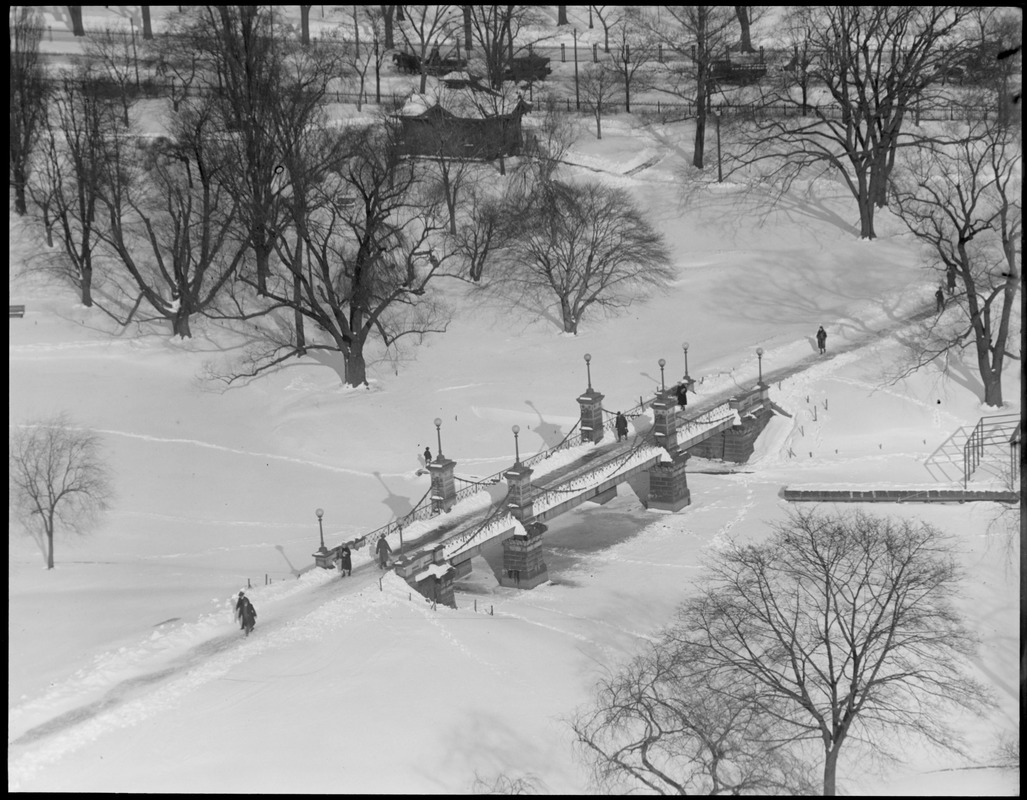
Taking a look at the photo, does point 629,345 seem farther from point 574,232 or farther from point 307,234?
point 307,234

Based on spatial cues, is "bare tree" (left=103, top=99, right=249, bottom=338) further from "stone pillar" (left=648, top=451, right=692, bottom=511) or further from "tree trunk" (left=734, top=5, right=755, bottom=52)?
"tree trunk" (left=734, top=5, right=755, bottom=52)

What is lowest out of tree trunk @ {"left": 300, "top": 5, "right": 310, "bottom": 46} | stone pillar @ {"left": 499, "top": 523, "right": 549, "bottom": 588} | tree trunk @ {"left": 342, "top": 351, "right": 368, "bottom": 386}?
stone pillar @ {"left": 499, "top": 523, "right": 549, "bottom": 588}

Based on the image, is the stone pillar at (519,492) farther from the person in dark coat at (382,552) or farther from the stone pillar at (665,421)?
the stone pillar at (665,421)

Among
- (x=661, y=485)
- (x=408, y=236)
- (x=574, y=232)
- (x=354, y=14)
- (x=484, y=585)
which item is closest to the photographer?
(x=484, y=585)

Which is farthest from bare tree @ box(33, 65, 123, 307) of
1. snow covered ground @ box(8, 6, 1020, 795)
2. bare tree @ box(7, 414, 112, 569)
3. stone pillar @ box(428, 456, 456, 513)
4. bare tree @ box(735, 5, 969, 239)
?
bare tree @ box(735, 5, 969, 239)

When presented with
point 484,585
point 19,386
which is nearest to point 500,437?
point 484,585

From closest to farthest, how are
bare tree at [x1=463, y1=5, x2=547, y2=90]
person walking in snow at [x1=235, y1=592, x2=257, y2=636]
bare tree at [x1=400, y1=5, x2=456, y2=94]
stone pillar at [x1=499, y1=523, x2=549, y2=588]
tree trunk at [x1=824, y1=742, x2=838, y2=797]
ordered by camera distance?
tree trunk at [x1=824, y1=742, x2=838, y2=797] → person walking in snow at [x1=235, y1=592, x2=257, y2=636] → stone pillar at [x1=499, y1=523, x2=549, y2=588] → bare tree at [x1=463, y1=5, x2=547, y2=90] → bare tree at [x1=400, y1=5, x2=456, y2=94]

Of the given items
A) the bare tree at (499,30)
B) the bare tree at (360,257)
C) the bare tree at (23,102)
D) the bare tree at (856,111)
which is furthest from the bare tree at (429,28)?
the bare tree at (23,102)

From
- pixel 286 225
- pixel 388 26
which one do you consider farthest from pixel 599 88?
pixel 286 225

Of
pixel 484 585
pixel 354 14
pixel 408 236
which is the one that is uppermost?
pixel 354 14
